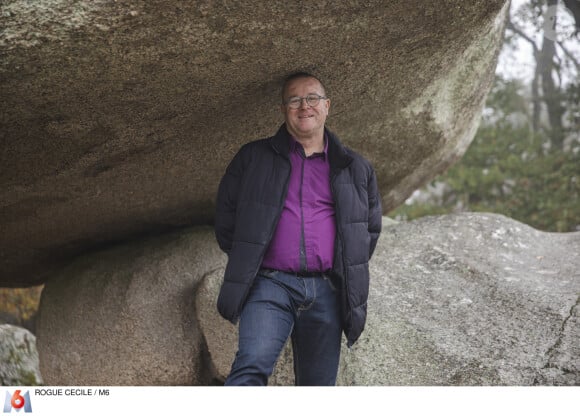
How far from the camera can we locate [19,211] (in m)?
4.71

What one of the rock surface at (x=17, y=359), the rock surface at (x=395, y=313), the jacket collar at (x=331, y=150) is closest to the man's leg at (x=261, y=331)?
the jacket collar at (x=331, y=150)

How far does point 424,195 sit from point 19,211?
12.2 m

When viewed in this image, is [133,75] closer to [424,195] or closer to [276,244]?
[276,244]

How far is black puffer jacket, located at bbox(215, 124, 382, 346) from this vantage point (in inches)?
122

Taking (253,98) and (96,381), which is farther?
(96,381)

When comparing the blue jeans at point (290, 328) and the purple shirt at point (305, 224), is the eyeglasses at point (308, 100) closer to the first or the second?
the purple shirt at point (305, 224)

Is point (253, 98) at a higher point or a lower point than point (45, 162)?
higher

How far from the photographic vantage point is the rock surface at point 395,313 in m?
3.94

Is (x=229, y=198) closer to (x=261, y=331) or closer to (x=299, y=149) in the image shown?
(x=299, y=149)

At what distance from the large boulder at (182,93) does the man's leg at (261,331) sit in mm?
1185

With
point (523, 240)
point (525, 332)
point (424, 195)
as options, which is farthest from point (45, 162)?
point (424, 195)

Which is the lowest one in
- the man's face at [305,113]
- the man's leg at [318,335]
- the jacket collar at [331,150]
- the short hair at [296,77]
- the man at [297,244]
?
the man's leg at [318,335]

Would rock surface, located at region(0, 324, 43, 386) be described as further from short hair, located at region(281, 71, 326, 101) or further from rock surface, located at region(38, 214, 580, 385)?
short hair, located at region(281, 71, 326, 101)
